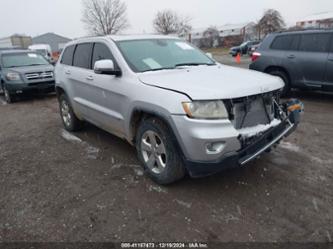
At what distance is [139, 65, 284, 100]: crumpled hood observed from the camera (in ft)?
9.35

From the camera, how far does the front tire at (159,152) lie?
3.13 m

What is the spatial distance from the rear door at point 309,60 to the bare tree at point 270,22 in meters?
43.3

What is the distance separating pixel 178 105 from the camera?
2.88 meters

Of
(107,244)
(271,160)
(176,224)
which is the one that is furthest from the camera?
(271,160)

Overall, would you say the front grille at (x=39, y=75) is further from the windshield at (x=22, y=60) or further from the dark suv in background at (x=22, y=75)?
the windshield at (x=22, y=60)

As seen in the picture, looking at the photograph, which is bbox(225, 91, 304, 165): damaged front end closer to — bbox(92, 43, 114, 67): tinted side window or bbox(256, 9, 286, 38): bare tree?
bbox(92, 43, 114, 67): tinted side window

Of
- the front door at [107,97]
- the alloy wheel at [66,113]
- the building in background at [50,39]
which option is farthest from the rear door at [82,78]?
the building in background at [50,39]

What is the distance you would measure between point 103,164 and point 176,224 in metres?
1.79

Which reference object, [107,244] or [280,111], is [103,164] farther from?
[280,111]

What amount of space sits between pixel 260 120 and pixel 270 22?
49.2 metres

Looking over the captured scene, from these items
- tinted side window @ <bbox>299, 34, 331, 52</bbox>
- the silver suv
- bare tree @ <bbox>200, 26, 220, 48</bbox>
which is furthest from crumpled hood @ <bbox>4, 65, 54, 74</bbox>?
bare tree @ <bbox>200, 26, 220, 48</bbox>

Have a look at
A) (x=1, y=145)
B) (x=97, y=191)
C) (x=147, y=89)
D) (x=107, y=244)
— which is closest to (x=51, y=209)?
(x=97, y=191)

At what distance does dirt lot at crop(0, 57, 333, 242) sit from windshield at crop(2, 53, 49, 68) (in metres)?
6.45

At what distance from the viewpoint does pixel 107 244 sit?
2.60 meters
